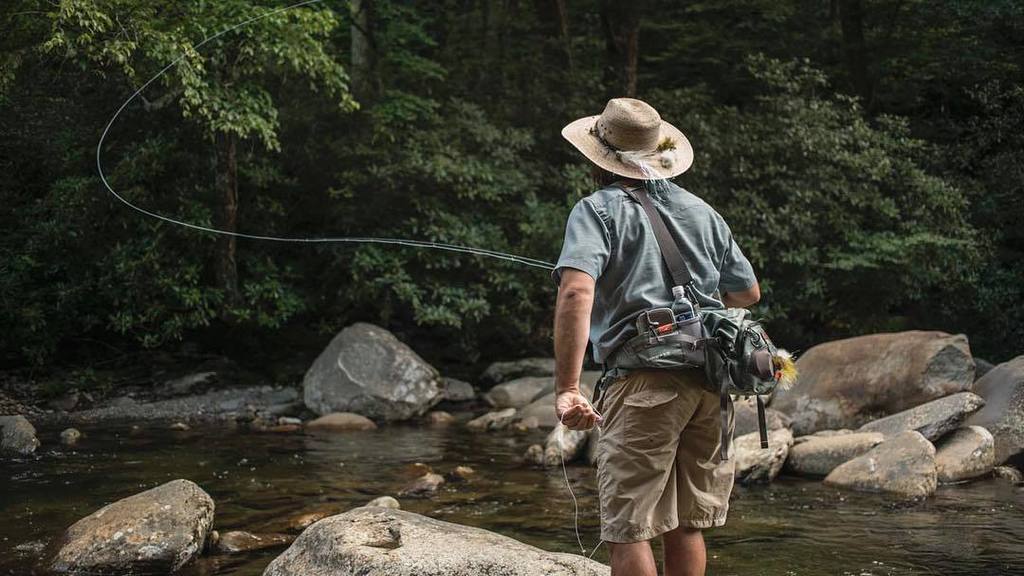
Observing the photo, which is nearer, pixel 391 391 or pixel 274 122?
pixel 274 122

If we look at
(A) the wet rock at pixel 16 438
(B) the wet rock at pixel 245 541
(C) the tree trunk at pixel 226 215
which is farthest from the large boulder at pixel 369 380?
(B) the wet rock at pixel 245 541

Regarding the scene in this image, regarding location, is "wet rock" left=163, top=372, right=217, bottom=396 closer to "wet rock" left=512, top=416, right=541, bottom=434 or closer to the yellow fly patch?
"wet rock" left=512, top=416, right=541, bottom=434

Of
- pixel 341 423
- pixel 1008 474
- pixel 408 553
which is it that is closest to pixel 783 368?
pixel 408 553

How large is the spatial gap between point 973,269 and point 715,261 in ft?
35.4

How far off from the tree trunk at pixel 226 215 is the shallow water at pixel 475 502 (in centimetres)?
279

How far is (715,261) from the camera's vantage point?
10.6 feet

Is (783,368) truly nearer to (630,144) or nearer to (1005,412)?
(630,144)

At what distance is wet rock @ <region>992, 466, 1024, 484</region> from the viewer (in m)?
7.36

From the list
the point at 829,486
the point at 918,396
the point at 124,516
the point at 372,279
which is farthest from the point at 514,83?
the point at 124,516

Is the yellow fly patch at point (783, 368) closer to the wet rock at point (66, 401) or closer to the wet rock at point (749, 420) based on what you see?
the wet rock at point (749, 420)

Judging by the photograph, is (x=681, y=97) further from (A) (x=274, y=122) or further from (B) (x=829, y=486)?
(B) (x=829, y=486)

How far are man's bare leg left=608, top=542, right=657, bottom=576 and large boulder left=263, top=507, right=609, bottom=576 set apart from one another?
3.55 ft

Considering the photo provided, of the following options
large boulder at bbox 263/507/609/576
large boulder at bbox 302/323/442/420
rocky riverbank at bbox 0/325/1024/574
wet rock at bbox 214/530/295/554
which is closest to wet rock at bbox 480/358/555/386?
rocky riverbank at bbox 0/325/1024/574

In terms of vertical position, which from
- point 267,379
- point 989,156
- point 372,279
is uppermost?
point 989,156
